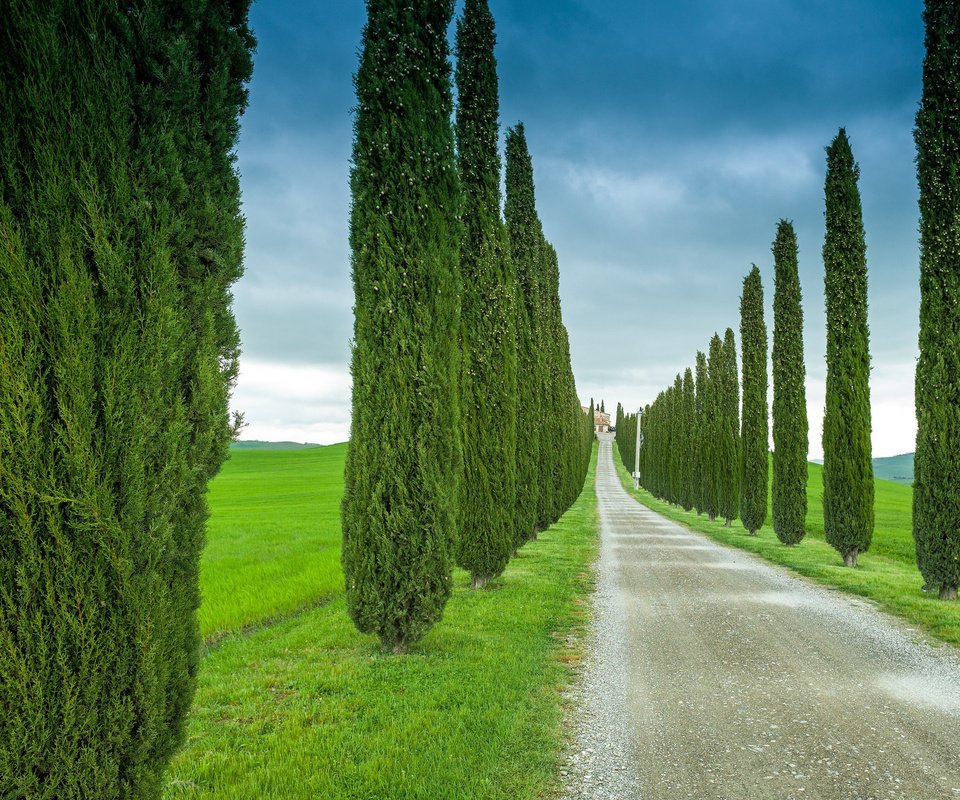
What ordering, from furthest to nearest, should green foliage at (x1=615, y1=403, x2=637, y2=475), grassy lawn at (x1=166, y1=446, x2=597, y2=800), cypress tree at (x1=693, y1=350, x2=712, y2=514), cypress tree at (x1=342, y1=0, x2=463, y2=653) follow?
green foliage at (x1=615, y1=403, x2=637, y2=475)
cypress tree at (x1=693, y1=350, x2=712, y2=514)
cypress tree at (x1=342, y1=0, x2=463, y2=653)
grassy lawn at (x1=166, y1=446, x2=597, y2=800)

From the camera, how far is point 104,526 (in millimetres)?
2543

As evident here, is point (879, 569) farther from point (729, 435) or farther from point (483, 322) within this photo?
point (729, 435)

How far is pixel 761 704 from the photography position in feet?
17.1

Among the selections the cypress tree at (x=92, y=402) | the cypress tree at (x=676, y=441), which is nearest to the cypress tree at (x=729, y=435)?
the cypress tree at (x=676, y=441)

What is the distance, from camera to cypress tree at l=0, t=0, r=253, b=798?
7.89 ft

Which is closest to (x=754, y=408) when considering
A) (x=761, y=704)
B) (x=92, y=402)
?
(x=761, y=704)

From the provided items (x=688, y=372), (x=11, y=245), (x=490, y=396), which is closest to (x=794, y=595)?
(x=490, y=396)

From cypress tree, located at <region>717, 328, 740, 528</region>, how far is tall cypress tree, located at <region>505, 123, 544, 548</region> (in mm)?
14719

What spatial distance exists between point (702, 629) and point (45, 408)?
780 cm

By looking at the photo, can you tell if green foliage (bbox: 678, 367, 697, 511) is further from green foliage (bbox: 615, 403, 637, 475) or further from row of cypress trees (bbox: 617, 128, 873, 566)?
green foliage (bbox: 615, 403, 637, 475)

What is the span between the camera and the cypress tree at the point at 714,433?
29641mm

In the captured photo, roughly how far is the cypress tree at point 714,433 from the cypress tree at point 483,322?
68.1 ft

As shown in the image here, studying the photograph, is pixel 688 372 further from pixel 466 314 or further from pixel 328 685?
pixel 328 685

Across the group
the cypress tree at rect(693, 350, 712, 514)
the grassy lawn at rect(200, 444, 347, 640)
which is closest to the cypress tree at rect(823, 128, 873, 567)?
the grassy lawn at rect(200, 444, 347, 640)
